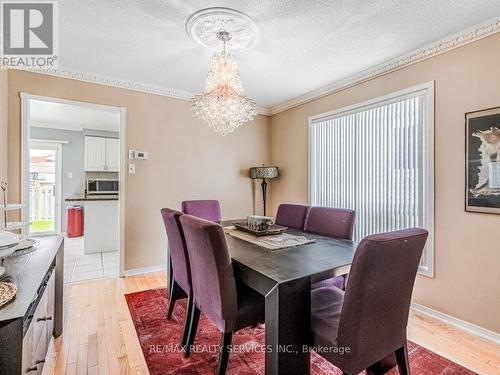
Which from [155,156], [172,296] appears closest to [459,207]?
[172,296]

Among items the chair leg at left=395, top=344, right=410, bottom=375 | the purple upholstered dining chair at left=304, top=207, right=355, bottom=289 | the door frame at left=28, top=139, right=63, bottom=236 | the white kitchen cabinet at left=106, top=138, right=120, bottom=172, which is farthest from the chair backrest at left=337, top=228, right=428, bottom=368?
the door frame at left=28, top=139, right=63, bottom=236

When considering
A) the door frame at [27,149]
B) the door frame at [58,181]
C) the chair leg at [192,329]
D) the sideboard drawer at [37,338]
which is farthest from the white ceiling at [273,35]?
the door frame at [58,181]

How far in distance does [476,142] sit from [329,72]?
1568mm

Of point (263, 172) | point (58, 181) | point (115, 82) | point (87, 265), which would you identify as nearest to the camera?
point (115, 82)

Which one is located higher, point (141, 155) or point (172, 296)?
point (141, 155)

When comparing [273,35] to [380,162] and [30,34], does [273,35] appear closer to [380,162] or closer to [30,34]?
[380,162]

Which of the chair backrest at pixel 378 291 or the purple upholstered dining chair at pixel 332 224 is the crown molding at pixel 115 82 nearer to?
the purple upholstered dining chair at pixel 332 224

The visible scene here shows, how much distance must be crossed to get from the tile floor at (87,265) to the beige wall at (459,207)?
11.7ft

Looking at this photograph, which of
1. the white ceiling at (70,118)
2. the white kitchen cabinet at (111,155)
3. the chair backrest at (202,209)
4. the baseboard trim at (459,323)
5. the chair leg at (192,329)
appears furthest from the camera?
the white kitchen cabinet at (111,155)

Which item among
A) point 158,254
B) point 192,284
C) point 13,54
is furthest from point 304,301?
point 13,54

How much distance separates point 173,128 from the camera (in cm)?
362

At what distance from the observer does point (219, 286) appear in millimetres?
1448

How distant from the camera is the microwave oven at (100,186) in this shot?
18.4 feet

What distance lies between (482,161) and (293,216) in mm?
1617
